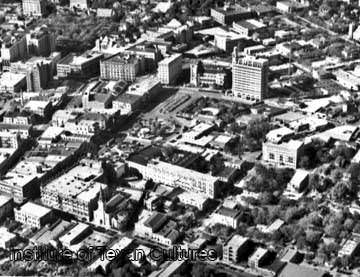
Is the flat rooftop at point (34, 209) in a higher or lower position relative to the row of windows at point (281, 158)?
lower

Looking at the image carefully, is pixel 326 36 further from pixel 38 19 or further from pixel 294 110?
pixel 38 19

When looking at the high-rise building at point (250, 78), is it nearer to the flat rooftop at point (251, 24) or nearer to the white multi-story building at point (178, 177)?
the white multi-story building at point (178, 177)

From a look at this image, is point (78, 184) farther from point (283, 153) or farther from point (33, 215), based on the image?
point (283, 153)

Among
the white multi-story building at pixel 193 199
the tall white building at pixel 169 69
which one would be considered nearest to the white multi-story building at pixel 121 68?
the tall white building at pixel 169 69

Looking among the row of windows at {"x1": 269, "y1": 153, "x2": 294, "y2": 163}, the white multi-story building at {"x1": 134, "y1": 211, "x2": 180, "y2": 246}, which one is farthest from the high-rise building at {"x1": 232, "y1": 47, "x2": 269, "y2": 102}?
the white multi-story building at {"x1": 134, "y1": 211, "x2": 180, "y2": 246}

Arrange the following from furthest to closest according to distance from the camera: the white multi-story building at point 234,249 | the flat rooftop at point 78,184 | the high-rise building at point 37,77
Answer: the high-rise building at point 37,77 < the flat rooftop at point 78,184 < the white multi-story building at point 234,249

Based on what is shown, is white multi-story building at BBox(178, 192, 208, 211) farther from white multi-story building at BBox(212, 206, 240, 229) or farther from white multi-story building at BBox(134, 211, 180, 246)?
white multi-story building at BBox(134, 211, 180, 246)
